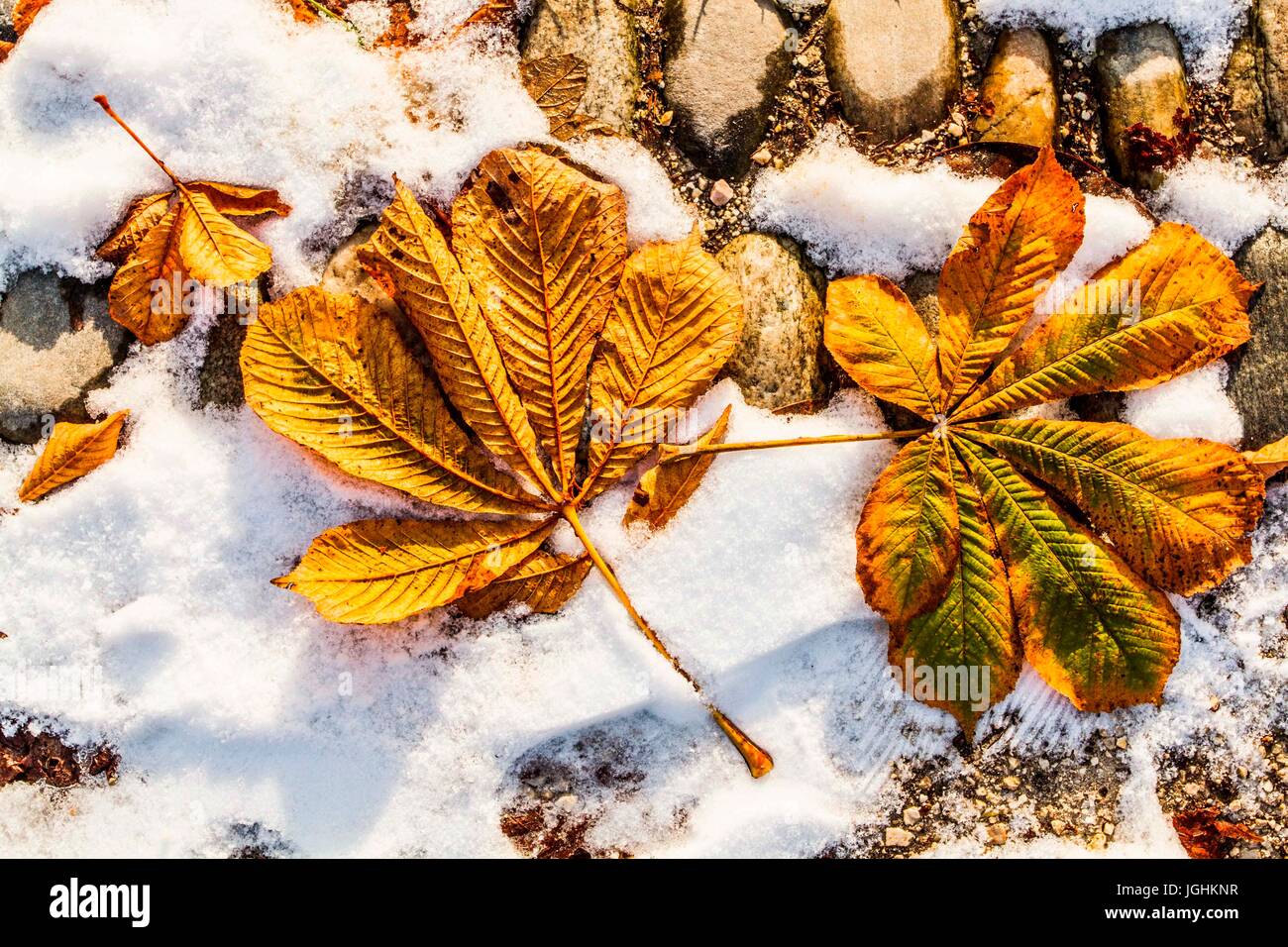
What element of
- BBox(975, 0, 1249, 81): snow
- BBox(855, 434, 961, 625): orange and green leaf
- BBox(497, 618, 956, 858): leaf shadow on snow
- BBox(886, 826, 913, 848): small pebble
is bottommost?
BBox(886, 826, 913, 848): small pebble

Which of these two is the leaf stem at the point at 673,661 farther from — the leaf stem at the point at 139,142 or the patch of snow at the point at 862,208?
the leaf stem at the point at 139,142

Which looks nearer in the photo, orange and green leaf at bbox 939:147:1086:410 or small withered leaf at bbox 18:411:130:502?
orange and green leaf at bbox 939:147:1086:410

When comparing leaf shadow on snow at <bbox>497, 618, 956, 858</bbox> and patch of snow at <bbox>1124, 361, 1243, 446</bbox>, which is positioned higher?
patch of snow at <bbox>1124, 361, 1243, 446</bbox>

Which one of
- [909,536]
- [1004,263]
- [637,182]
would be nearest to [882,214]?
[1004,263]

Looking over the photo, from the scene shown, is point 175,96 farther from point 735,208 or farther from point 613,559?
point 613,559

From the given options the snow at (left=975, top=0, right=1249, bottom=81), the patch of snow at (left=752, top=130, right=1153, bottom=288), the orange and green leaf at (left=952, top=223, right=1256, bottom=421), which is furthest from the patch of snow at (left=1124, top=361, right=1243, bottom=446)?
the snow at (left=975, top=0, right=1249, bottom=81)

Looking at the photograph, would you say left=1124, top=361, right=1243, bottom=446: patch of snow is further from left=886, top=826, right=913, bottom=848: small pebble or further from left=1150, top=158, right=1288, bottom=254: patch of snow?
left=886, top=826, right=913, bottom=848: small pebble

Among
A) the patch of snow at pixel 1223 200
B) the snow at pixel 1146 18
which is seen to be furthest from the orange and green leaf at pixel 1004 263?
the snow at pixel 1146 18
